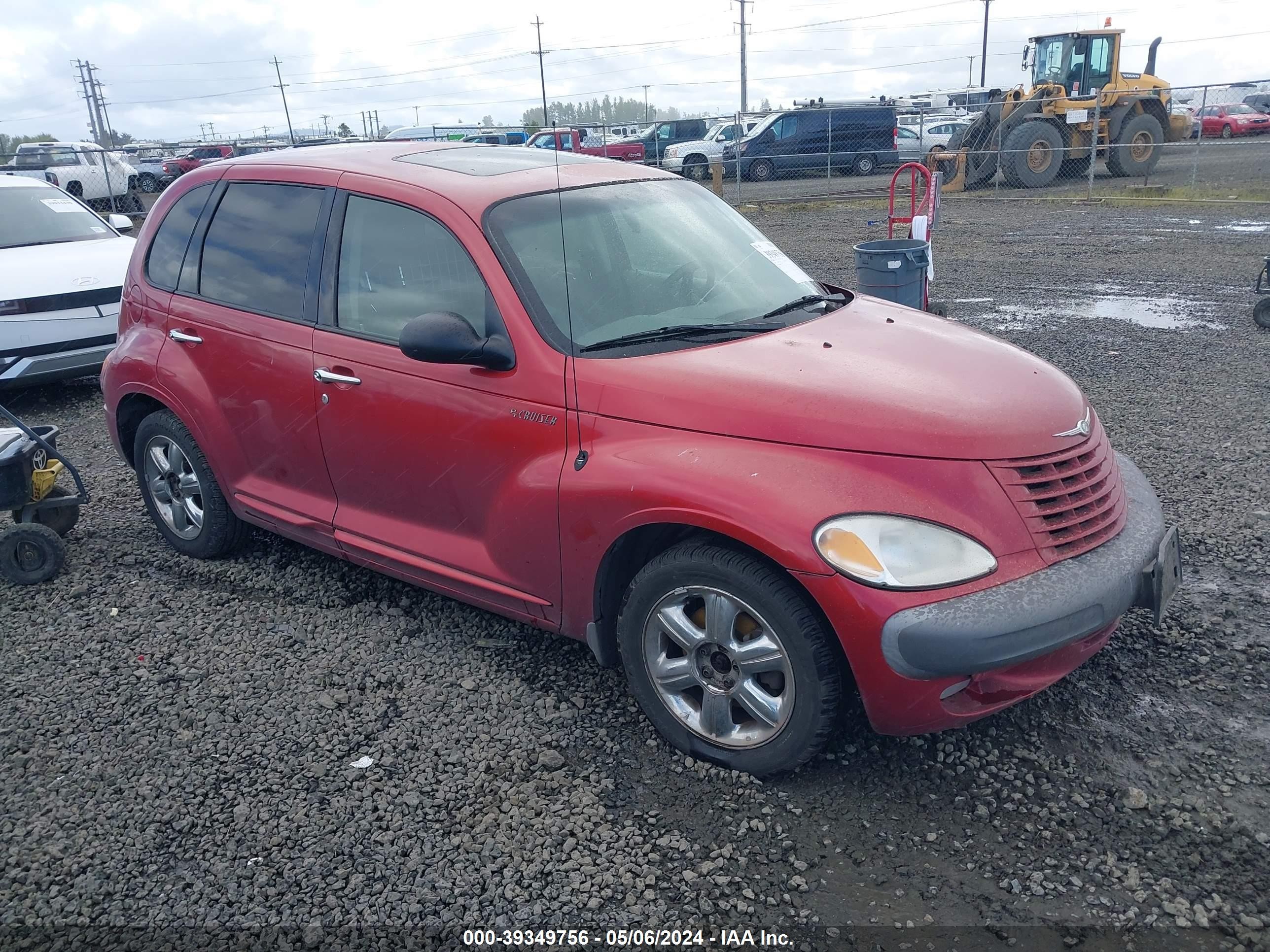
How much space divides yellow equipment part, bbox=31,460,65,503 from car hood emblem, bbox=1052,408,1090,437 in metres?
4.64

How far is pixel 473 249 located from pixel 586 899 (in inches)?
84.3

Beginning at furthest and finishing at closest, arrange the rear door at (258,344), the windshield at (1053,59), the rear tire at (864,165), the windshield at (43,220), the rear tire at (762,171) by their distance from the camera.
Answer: the rear tire at (762,171) < the rear tire at (864,165) < the windshield at (1053,59) < the windshield at (43,220) < the rear door at (258,344)

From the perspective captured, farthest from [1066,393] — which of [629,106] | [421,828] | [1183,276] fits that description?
[629,106]

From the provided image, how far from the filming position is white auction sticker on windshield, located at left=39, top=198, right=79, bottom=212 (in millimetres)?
8984

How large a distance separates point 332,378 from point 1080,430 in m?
2.68

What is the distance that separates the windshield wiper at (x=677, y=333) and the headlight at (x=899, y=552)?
972 mm

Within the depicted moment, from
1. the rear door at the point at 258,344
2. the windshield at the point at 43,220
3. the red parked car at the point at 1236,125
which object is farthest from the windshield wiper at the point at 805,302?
the red parked car at the point at 1236,125

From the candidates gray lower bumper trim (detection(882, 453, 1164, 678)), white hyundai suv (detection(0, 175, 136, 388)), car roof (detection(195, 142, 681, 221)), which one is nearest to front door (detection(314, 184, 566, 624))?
car roof (detection(195, 142, 681, 221))

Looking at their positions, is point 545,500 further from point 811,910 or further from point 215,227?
point 215,227

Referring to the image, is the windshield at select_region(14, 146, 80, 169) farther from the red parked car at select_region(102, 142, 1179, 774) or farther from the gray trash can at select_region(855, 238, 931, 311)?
the red parked car at select_region(102, 142, 1179, 774)

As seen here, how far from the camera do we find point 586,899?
265 cm

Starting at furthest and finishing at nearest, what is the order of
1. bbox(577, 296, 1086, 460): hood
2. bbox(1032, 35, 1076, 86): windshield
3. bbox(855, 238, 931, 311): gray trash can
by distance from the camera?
bbox(1032, 35, 1076, 86): windshield, bbox(855, 238, 931, 311): gray trash can, bbox(577, 296, 1086, 460): hood

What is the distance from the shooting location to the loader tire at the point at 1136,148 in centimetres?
2233

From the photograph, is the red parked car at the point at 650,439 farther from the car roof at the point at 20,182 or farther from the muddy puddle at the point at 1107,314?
the muddy puddle at the point at 1107,314
